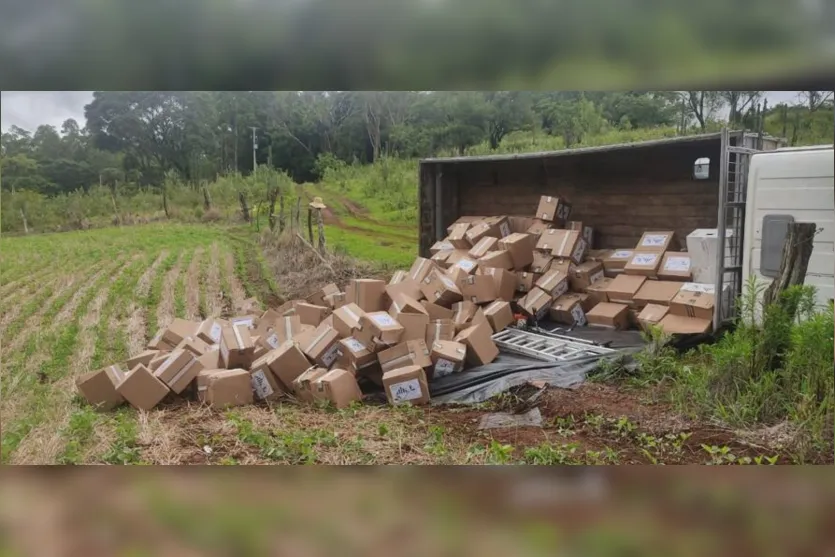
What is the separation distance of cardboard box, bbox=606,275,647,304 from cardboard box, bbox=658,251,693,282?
162mm

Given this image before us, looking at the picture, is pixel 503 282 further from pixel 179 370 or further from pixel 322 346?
pixel 179 370

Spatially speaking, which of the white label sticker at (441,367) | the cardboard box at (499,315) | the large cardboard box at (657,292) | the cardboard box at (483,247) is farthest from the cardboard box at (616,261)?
the white label sticker at (441,367)

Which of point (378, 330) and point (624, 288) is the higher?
point (624, 288)

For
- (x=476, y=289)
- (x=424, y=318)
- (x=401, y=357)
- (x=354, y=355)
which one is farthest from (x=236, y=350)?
(x=476, y=289)

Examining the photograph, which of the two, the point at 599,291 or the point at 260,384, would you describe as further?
the point at 599,291

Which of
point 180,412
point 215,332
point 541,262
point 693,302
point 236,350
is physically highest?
point 541,262

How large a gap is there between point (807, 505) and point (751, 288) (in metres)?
1.22

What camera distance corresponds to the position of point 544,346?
4.87m

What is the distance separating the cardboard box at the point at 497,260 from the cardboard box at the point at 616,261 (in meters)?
0.83

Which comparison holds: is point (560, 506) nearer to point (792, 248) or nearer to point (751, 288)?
point (751, 288)

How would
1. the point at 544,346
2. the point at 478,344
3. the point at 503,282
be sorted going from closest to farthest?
the point at 478,344
the point at 544,346
the point at 503,282

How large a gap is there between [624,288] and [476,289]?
1.16 m

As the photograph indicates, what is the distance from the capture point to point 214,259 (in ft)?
14.3

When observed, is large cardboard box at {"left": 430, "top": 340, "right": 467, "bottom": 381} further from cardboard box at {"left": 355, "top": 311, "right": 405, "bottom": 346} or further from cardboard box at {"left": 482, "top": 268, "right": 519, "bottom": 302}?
cardboard box at {"left": 482, "top": 268, "right": 519, "bottom": 302}
